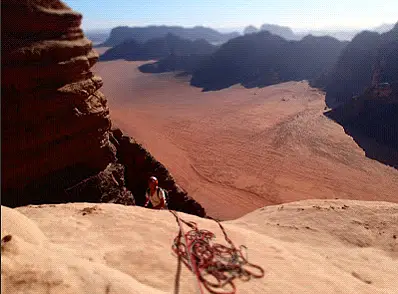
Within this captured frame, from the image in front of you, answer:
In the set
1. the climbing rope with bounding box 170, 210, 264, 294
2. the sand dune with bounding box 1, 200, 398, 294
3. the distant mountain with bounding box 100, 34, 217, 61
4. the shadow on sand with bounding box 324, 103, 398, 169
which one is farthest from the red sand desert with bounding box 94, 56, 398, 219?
the distant mountain with bounding box 100, 34, 217, 61

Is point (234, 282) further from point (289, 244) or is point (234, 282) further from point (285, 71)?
point (285, 71)

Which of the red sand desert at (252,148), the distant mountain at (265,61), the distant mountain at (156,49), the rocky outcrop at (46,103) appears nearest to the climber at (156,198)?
the rocky outcrop at (46,103)

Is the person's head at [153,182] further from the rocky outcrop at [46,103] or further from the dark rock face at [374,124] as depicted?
the dark rock face at [374,124]

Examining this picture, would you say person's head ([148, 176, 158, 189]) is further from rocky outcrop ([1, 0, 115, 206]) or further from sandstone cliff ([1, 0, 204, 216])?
rocky outcrop ([1, 0, 115, 206])

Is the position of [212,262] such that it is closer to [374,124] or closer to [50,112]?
[50,112]

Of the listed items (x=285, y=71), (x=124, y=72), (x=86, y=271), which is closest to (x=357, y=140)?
(x=86, y=271)
